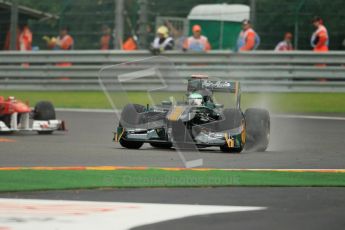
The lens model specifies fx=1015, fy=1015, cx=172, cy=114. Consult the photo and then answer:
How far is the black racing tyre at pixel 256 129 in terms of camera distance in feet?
44.4

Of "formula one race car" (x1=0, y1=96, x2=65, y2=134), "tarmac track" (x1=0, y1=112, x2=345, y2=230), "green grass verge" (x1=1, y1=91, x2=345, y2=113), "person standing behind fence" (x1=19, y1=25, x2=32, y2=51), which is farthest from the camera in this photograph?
"person standing behind fence" (x1=19, y1=25, x2=32, y2=51)

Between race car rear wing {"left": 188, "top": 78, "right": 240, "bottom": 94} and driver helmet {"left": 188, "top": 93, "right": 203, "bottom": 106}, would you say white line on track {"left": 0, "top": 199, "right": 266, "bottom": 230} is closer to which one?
driver helmet {"left": 188, "top": 93, "right": 203, "bottom": 106}

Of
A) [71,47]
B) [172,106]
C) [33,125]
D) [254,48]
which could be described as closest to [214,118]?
[172,106]

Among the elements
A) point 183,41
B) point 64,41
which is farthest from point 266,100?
point 64,41

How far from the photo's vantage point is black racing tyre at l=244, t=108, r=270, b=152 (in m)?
13.5

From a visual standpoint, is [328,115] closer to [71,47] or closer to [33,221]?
[71,47]

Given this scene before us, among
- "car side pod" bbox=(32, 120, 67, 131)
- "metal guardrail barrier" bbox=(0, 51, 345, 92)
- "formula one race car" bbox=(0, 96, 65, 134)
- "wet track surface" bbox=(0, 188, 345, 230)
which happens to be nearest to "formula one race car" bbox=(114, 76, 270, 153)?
"formula one race car" bbox=(0, 96, 65, 134)

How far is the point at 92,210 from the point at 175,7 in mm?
17720

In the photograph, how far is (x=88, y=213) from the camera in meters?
7.89

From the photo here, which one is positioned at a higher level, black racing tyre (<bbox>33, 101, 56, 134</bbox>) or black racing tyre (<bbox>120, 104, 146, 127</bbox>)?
black racing tyre (<bbox>120, 104, 146, 127</bbox>)

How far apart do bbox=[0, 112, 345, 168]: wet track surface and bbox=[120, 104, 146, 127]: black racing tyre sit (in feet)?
1.21

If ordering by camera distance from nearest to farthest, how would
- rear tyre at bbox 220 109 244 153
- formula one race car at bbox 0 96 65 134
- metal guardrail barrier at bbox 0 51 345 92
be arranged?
rear tyre at bbox 220 109 244 153 → formula one race car at bbox 0 96 65 134 → metal guardrail barrier at bbox 0 51 345 92

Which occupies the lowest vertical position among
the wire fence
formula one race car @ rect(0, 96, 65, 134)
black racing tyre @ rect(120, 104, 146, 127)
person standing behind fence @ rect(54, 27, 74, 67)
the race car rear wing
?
formula one race car @ rect(0, 96, 65, 134)

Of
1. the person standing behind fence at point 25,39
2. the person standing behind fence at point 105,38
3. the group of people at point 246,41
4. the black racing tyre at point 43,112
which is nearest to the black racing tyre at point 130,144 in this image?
the black racing tyre at point 43,112
